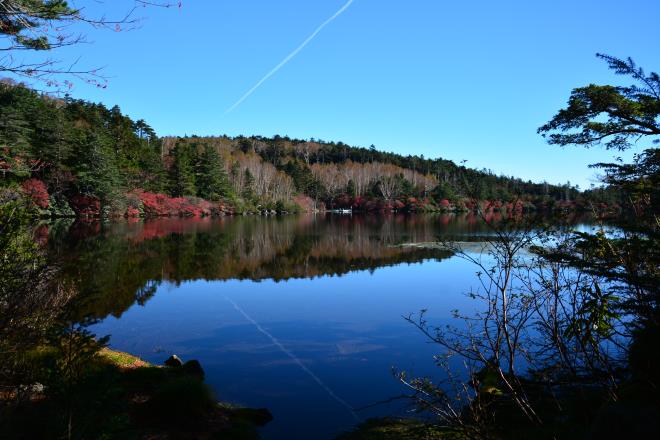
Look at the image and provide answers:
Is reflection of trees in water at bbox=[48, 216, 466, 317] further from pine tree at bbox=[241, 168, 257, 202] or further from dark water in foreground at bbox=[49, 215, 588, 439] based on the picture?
pine tree at bbox=[241, 168, 257, 202]

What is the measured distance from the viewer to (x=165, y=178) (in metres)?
61.4

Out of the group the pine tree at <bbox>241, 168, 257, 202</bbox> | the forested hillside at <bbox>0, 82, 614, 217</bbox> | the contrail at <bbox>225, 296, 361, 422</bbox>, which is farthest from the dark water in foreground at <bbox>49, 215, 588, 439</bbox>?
the pine tree at <bbox>241, 168, 257, 202</bbox>

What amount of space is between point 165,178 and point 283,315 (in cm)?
5474

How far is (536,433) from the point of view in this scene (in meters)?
4.53

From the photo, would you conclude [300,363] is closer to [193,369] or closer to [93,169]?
[193,369]

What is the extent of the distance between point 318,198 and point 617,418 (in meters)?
99.3

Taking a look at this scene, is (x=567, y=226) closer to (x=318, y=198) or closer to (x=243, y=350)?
(x=243, y=350)

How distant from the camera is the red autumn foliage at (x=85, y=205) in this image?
44781 millimetres

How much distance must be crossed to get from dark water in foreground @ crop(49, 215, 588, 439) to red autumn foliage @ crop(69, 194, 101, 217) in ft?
78.1

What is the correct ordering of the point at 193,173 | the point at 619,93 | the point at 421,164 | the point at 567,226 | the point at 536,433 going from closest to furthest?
the point at 536,433 < the point at 567,226 < the point at 619,93 < the point at 193,173 < the point at 421,164

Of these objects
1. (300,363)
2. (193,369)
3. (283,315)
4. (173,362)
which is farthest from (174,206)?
(193,369)

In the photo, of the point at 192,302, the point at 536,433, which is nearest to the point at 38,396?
the point at 536,433

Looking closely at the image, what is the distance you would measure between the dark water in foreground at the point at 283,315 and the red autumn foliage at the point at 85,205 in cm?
2382

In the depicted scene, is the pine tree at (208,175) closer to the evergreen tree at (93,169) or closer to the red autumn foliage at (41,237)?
the evergreen tree at (93,169)
